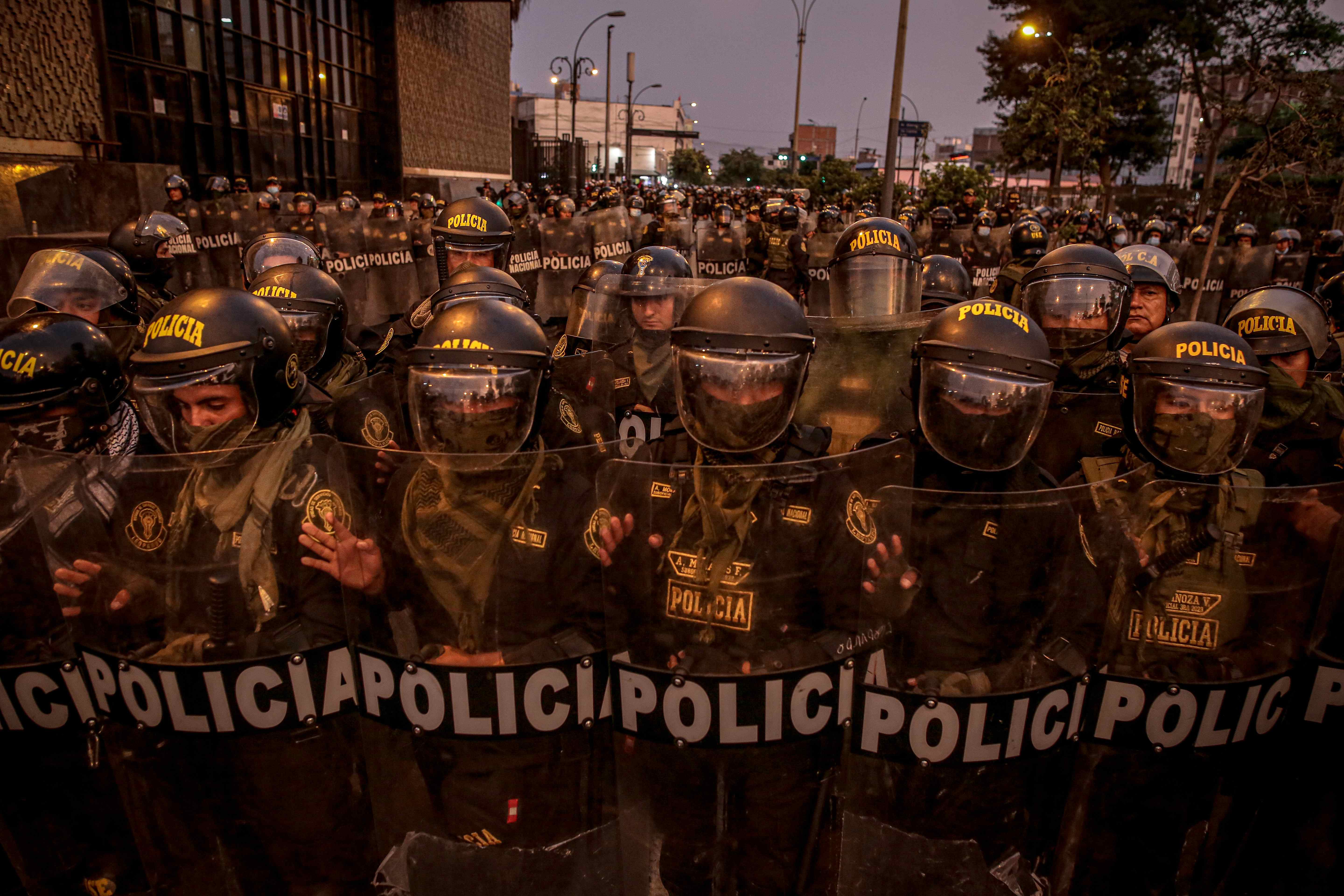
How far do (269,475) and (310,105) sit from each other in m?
25.9

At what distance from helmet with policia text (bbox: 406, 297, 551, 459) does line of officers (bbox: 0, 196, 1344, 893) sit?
1cm

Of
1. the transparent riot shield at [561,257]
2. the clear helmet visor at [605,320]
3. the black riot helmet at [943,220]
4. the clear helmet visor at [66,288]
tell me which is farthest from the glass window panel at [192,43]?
the clear helmet visor at [605,320]

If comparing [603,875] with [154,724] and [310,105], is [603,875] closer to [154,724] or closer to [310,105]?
[154,724]

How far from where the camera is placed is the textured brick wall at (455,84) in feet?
96.4

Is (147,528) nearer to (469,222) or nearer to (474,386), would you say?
(474,386)

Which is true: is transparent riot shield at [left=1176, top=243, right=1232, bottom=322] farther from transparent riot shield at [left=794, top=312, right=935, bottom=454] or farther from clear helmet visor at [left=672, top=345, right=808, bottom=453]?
clear helmet visor at [left=672, top=345, right=808, bottom=453]

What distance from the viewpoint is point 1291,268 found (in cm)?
1239

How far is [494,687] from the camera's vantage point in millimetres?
2230

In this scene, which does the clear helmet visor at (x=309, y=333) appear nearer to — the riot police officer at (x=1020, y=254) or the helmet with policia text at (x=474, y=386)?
the helmet with policia text at (x=474, y=386)

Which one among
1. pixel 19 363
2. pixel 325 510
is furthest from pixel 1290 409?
pixel 19 363

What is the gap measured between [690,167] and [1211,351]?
288 feet

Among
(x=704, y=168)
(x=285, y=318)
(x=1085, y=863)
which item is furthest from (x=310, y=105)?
(x=704, y=168)

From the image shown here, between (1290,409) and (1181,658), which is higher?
(1290,409)

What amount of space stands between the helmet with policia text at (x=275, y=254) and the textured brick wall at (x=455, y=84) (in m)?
25.5
